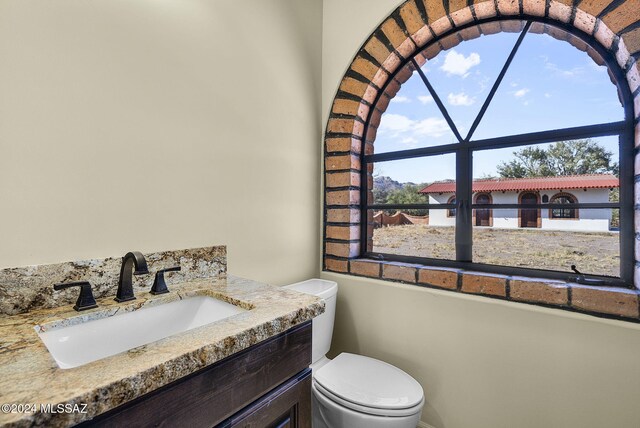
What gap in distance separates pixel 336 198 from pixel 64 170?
1.24 m

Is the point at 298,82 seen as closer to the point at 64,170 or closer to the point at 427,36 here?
the point at 427,36

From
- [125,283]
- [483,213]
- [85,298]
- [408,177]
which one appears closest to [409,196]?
[408,177]

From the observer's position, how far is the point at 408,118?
1.68m

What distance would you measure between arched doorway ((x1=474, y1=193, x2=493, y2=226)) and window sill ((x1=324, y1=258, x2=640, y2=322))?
10.2 inches

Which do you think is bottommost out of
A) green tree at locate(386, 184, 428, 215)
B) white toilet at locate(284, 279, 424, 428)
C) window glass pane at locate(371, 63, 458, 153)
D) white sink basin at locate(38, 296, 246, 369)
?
white toilet at locate(284, 279, 424, 428)

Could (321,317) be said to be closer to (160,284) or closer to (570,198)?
(160,284)

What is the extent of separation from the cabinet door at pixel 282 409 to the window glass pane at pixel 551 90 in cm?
137

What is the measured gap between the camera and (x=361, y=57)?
5.52ft

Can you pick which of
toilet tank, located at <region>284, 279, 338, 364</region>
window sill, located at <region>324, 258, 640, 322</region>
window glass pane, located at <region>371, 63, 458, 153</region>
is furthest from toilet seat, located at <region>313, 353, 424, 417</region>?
window glass pane, located at <region>371, 63, 458, 153</region>

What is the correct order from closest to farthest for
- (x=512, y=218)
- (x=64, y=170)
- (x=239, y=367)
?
(x=239, y=367) < (x=64, y=170) < (x=512, y=218)

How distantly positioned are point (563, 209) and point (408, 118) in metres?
0.87

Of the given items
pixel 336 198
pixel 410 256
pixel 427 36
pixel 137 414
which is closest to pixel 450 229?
pixel 410 256

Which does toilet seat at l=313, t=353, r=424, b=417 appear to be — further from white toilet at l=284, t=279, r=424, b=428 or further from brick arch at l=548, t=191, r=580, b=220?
brick arch at l=548, t=191, r=580, b=220

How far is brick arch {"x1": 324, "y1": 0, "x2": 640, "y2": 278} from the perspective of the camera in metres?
1.10
